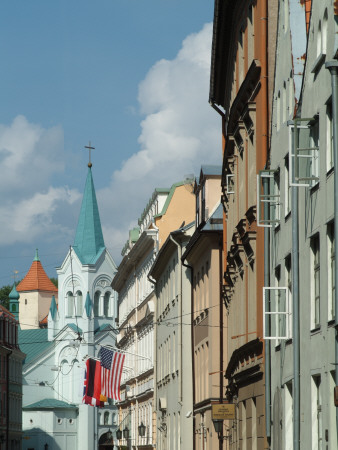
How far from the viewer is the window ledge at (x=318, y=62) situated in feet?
58.9

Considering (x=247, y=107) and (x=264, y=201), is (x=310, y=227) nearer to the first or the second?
(x=264, y=201)

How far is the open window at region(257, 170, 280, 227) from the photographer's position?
23127 mm

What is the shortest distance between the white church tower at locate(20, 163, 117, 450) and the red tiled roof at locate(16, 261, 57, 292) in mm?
35001

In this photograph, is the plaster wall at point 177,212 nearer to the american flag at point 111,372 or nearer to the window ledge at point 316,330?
the american flag at point 111,372

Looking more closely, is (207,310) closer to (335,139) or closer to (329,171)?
(329,171)

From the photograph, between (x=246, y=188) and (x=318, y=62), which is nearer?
(x=318, y=62)

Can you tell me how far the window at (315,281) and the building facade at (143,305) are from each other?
119 ft

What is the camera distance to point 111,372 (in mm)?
53438

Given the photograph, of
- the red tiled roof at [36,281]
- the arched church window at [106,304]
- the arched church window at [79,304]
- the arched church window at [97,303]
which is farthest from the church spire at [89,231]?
the red tiled roof at [36,281]

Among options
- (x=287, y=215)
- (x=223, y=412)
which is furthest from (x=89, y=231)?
(x=287, y=215)

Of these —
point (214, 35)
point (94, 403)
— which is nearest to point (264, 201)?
point (214, 35)

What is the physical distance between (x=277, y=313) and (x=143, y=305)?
4385 cm

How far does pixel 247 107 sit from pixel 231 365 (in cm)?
732

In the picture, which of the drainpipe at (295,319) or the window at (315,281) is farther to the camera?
the drainpipe at (295,319)
